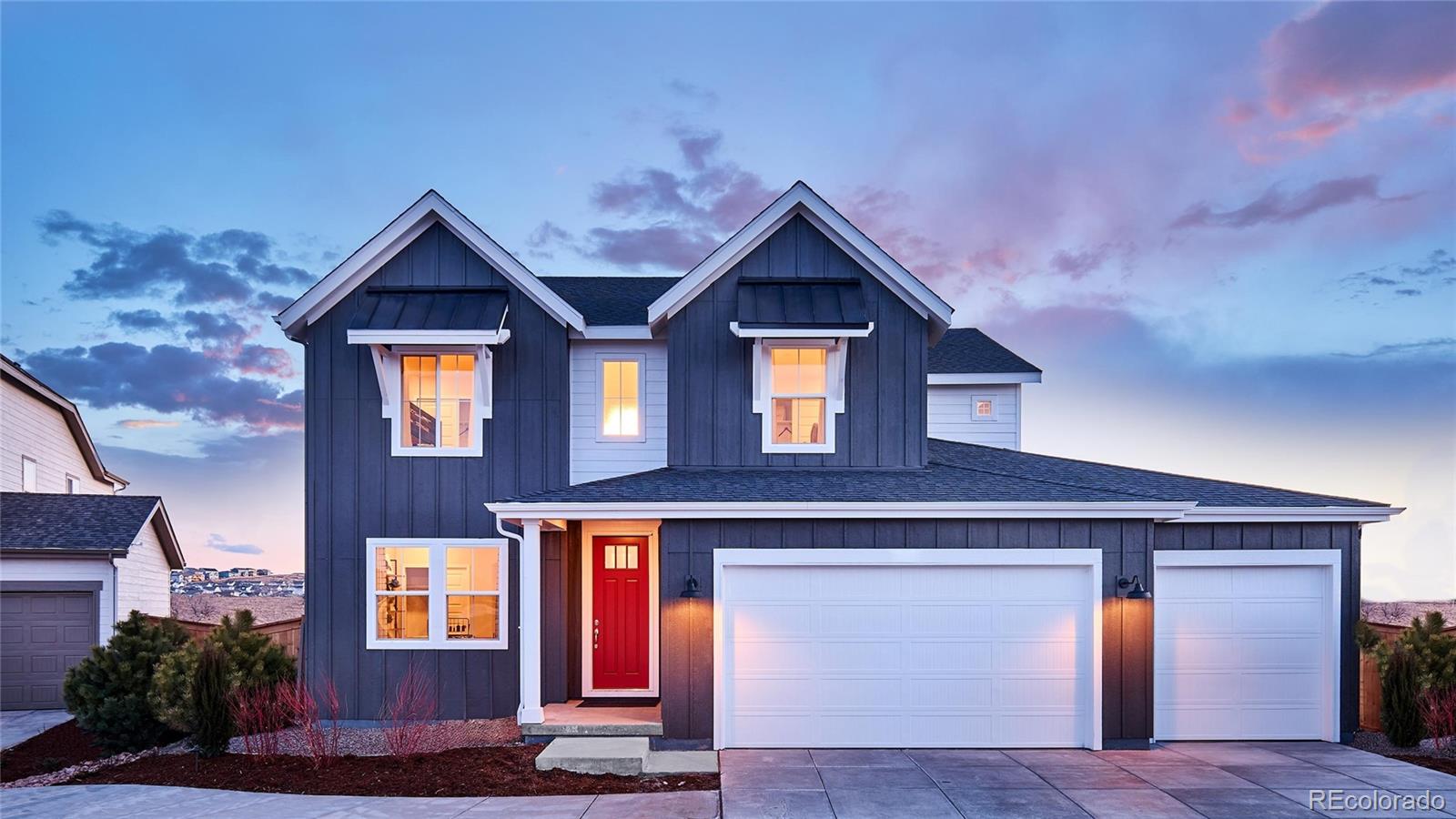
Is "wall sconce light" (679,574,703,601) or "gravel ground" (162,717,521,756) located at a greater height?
"wall sconce light" (679,574,703,601)

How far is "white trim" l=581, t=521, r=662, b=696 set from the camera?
1093 cm

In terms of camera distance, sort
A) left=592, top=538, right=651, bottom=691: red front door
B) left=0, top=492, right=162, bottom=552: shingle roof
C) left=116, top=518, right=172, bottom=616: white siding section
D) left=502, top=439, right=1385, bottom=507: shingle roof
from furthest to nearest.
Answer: left=116, top=518, right=172, bottom=616: white siding section, left=0, top=492, right=162, bottom=552: shingle roof, left=592, top=538, right=651, bottom=691: red front door, left=502, top=439, right=1385, bottom=507: shingle roof

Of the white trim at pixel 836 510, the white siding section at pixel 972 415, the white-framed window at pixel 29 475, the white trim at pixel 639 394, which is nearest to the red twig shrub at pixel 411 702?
the white trim at pixel 836 510

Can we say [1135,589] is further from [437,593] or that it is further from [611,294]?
[437,593]

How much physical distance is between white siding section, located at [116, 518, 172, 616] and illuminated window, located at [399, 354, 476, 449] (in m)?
6.93

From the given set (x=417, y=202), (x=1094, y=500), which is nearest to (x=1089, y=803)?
(x=1094, y=500)

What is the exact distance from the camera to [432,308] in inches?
427

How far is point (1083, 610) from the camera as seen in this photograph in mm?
9102

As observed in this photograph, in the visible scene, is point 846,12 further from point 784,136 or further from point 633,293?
point 633,293

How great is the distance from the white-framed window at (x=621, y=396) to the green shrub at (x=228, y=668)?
518 centimetres

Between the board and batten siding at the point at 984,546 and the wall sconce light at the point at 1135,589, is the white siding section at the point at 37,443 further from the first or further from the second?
the wall sconce light at the point at 1135,589

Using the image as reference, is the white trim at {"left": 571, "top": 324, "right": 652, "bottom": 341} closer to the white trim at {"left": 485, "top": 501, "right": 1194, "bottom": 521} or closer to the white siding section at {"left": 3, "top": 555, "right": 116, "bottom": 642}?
the white trim at {"left": 485, "top": 501, "right": 1194, "bottom": 521}

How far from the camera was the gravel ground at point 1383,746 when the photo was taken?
353 inches

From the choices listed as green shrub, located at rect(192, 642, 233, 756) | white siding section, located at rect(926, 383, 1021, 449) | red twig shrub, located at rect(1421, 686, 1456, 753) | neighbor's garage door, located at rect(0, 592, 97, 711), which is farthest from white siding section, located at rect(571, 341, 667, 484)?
red twig shrub, located at rect(1421, 686, 1456, 753)
